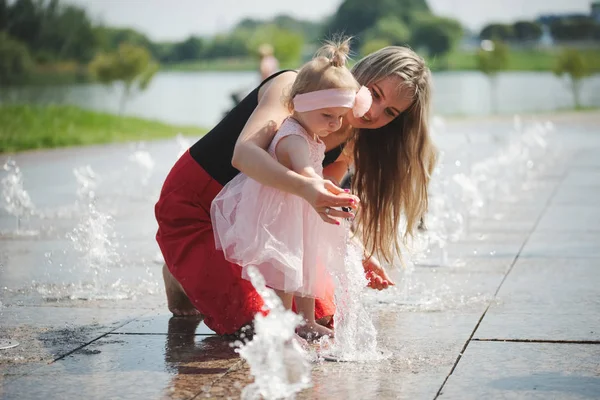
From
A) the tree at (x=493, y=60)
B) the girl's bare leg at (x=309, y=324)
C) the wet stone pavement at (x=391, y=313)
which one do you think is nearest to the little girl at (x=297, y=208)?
the girl's bare leg at (x=309, y=324)

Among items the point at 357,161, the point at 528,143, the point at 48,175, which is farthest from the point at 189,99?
the point at 357,161

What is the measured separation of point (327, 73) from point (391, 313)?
1291mm

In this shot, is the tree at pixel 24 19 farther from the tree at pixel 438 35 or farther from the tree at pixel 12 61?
the tree at pixel 438 35

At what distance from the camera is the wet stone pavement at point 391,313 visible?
3402 millimetres

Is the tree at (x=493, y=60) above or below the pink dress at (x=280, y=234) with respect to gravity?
above

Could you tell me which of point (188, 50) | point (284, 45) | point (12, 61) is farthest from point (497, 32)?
point (12, 61)

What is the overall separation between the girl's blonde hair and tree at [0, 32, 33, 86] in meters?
19.1

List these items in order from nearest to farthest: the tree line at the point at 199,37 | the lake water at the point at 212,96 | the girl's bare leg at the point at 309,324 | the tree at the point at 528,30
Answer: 1. the girl's bare leg at the point at 309,324
2. the tree line at the point at 199,37
3. the lake water at the point at 212,96
4. the tree at the point at 528,30

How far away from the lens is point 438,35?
71750 mm

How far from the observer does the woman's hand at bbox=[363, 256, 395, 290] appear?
422cm

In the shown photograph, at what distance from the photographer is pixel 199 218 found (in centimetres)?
432

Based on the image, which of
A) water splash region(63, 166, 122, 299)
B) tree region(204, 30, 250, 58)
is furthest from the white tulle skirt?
tree region(204, 30, 250, 58)

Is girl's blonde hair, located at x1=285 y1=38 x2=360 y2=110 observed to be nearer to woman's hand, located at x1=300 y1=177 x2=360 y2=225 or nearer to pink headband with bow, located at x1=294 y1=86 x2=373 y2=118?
pink headband with bow, located at x1=294 y1=86 x2=373 y2=118

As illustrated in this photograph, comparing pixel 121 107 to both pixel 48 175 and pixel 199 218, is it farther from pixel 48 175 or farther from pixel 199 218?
pixel 199 218
